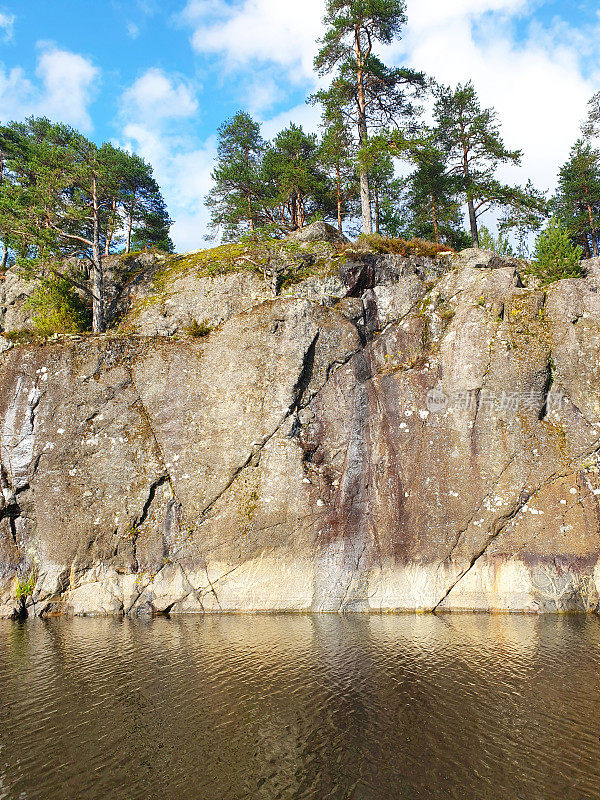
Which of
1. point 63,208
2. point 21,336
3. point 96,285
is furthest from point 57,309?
point 63,208

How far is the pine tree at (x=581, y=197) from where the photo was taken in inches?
1468

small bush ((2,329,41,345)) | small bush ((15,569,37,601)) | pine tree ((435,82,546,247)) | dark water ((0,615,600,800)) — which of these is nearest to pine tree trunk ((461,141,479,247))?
pine tree ((435,82,546,247))

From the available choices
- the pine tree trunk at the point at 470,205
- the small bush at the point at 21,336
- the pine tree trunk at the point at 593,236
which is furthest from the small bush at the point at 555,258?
the small bush at the point at 21,336

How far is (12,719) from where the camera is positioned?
1080 centimetres

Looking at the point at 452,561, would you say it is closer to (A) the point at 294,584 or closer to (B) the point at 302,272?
(A) the point at 294,584

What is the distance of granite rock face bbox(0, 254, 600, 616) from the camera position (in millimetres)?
19812

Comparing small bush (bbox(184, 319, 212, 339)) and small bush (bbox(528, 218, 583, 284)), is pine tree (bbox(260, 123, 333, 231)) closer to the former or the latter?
small bush (bbox(184, 319, 212, 339))

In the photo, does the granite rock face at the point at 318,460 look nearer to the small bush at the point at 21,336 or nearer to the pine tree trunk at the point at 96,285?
the small bush at the point at 21,336

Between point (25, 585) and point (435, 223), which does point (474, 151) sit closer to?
point (435, 223)

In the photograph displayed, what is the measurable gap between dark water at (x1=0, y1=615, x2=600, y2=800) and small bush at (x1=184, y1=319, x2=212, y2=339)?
13.6 metres

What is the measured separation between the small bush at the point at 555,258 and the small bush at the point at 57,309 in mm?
24449

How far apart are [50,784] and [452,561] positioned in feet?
50.9

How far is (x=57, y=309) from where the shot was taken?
26578mm

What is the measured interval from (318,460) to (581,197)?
32564 millimetres
